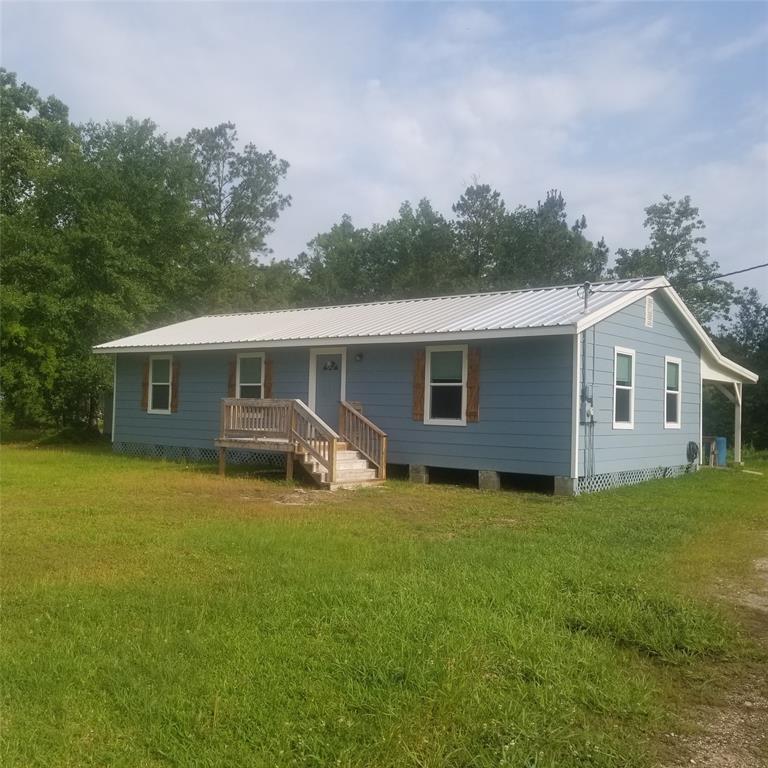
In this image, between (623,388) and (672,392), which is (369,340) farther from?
(672,392)

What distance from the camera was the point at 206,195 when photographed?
39094 mm

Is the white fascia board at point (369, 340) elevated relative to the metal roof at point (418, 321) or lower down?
lower down

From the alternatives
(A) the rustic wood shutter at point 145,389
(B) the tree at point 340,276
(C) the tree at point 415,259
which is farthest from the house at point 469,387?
(B) the tree at point 340,276

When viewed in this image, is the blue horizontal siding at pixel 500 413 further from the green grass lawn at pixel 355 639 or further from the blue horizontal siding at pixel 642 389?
the green grass lawn at pixel 355 639

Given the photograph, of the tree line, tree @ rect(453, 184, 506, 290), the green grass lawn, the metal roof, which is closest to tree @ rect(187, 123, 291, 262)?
the tree line

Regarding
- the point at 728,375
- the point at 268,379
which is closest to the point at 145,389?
the point at 268,379

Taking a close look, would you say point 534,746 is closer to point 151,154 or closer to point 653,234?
point 151,154

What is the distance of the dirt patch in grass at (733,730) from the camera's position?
3199 millimetres

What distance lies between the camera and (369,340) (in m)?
13.2

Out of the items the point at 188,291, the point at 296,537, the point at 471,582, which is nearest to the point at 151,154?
the point at 188,291

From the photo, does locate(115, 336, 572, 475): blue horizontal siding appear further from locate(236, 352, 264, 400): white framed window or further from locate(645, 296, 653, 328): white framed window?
locate(645, 296, 653, 328): white framed window

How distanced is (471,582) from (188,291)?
80.4ft

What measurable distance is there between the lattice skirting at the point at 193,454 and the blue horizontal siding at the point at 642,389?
6.37 m

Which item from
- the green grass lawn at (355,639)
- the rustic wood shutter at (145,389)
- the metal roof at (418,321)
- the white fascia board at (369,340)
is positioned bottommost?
the green grass lawn at (355,639)
